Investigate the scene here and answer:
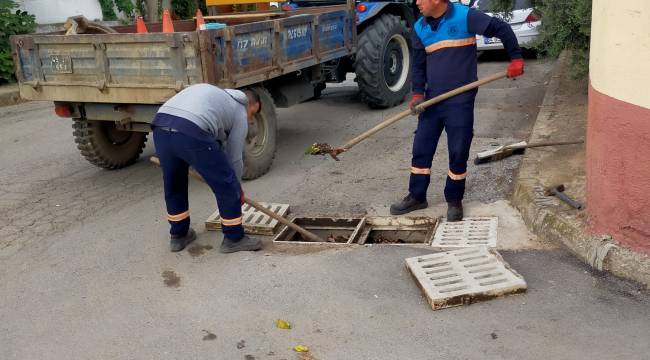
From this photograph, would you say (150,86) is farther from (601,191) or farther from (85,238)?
(601,191)

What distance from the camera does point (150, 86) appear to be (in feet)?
18.8

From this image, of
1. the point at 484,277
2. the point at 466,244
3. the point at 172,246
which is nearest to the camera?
the point at 484,277

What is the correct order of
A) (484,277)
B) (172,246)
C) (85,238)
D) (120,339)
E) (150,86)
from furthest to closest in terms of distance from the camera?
(150,86), (85,238), (172,246), (484,277), (120,339)

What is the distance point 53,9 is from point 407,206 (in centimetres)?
1314

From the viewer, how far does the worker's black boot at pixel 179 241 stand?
5000 mm

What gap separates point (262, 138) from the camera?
267 inches

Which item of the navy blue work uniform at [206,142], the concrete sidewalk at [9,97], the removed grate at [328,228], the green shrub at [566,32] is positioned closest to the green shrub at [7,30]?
the concrete sidewalk at [9,97]

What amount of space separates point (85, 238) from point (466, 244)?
10.1ft

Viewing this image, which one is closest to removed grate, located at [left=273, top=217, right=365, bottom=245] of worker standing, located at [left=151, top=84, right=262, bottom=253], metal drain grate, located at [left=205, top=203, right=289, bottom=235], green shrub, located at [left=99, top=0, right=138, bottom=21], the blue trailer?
metal drain grate, located at [left=205, top=203, right=289, bottom=235]

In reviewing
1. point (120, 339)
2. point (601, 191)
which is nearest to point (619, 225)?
point (601, 191)

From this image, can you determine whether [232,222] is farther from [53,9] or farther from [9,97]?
[53,9]

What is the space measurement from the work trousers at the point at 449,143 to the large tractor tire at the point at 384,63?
3.74 metres

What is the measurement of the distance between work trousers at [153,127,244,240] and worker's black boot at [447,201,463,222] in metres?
1.69

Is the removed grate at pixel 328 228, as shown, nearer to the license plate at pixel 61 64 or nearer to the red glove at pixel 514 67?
the red glove at pixel 514 67
